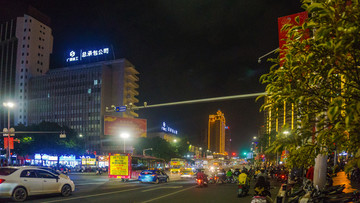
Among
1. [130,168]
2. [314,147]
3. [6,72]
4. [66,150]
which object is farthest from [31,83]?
[314,147]

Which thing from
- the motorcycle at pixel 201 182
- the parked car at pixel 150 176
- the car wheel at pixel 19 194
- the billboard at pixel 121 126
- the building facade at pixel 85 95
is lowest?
the parked car at pixel 150 176

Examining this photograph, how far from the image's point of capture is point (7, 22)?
130750 millimetres

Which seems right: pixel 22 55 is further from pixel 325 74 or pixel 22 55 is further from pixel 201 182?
pixel 325 74

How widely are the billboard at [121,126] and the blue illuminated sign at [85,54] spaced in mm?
85798

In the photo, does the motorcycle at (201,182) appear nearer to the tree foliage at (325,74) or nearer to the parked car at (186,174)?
the parked car at (186,174)

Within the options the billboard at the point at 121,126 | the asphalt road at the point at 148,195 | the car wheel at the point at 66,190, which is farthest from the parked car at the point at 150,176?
the car wheel at the point at 66,190

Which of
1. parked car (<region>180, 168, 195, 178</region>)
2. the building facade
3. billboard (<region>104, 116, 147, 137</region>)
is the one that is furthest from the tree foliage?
the building facade

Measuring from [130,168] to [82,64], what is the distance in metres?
98.8

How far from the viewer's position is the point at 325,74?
4.34 meters

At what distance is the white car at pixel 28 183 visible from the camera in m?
14.7

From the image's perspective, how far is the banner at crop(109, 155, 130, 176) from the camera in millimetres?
34500

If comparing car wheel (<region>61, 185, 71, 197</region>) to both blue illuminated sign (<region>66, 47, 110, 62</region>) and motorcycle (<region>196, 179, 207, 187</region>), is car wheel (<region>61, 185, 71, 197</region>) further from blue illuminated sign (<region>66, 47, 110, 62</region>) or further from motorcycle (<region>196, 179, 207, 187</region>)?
blue illuminated sign (<region>66, 47, 110, 62</region>)

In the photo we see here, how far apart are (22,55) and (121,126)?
329 feet

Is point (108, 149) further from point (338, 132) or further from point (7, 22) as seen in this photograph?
point (338, 132)
